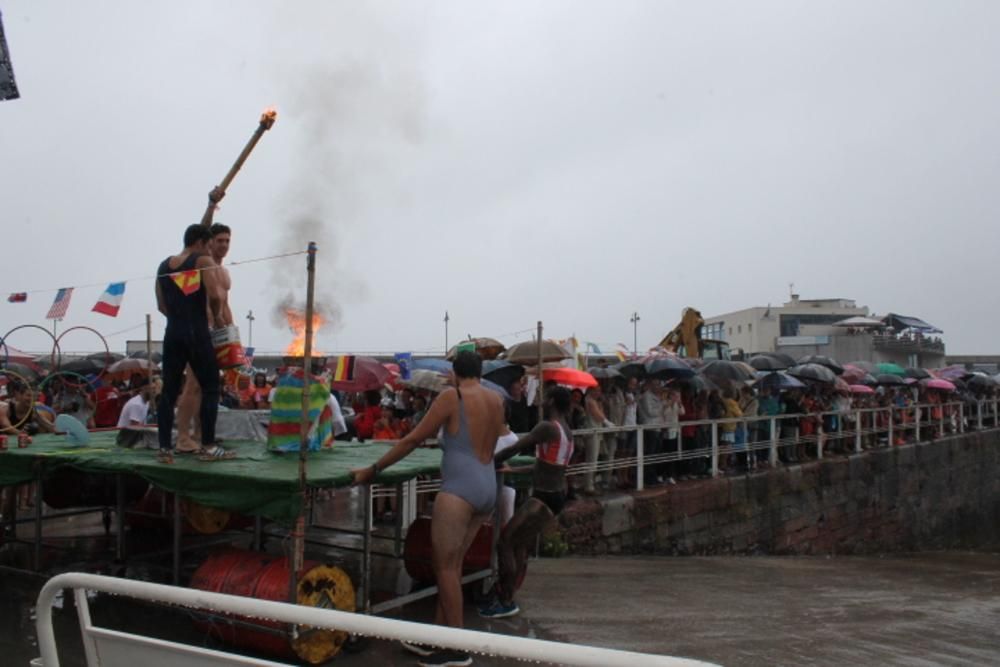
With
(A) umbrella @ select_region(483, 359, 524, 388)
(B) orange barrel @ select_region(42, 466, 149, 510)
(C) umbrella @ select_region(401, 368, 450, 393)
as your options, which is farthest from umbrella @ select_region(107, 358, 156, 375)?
(A) umbrella @ select_region(483, 359, 524, 388)

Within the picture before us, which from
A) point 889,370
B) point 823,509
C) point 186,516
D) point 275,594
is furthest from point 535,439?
point 889,370

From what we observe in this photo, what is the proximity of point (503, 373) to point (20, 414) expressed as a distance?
531 centimetres

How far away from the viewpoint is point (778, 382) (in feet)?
54.0

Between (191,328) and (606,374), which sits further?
(606,374)

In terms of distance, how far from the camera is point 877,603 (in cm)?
777

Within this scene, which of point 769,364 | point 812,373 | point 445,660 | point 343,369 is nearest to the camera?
point 445,660

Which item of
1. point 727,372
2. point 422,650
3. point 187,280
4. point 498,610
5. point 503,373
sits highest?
point 187,280

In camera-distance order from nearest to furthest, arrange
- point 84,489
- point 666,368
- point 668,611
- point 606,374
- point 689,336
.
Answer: point 668,611, point 84,489, point 606,374, point 666,368, point 689,336

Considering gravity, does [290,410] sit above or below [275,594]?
above

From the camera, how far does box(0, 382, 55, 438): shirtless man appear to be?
735 cm

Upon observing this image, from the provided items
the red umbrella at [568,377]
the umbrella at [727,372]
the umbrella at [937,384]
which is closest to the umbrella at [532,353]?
the red umbrella at [568,377]

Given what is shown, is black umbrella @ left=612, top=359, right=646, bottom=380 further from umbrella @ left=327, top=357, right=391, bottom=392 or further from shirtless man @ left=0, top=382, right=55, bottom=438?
shirtless man @ left=0, top=382, right=55, bottom=438

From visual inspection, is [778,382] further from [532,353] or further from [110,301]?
[110,301]

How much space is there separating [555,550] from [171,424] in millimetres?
5307
